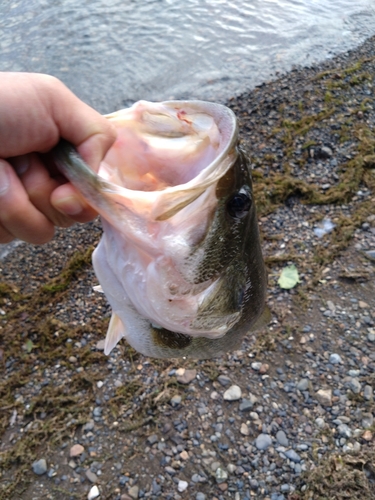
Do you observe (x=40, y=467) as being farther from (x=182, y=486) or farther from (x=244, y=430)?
(x=244, y=430)

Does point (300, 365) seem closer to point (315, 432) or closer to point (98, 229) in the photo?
point (315, 432)

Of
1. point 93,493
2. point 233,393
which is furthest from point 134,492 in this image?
point 233,393

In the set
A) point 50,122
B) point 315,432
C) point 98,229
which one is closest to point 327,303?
point 315,432

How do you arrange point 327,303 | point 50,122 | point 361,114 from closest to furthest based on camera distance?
1. point 50,122
2. point 327,303
3. point 361,114

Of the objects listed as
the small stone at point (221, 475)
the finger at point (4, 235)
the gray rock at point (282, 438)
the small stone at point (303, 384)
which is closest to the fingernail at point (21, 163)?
the finger at point (4, 235)

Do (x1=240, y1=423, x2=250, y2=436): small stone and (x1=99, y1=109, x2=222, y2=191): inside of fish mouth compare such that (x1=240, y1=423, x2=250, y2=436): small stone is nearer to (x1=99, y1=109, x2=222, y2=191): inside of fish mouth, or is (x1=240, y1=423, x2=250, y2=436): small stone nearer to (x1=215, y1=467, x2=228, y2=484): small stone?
(x1=215, y1=467, x2=228, y2=484): small stone

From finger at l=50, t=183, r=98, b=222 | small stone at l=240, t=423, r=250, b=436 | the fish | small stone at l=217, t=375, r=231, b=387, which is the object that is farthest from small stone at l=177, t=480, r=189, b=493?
finger at l=50, t=183, r=98, b=222
